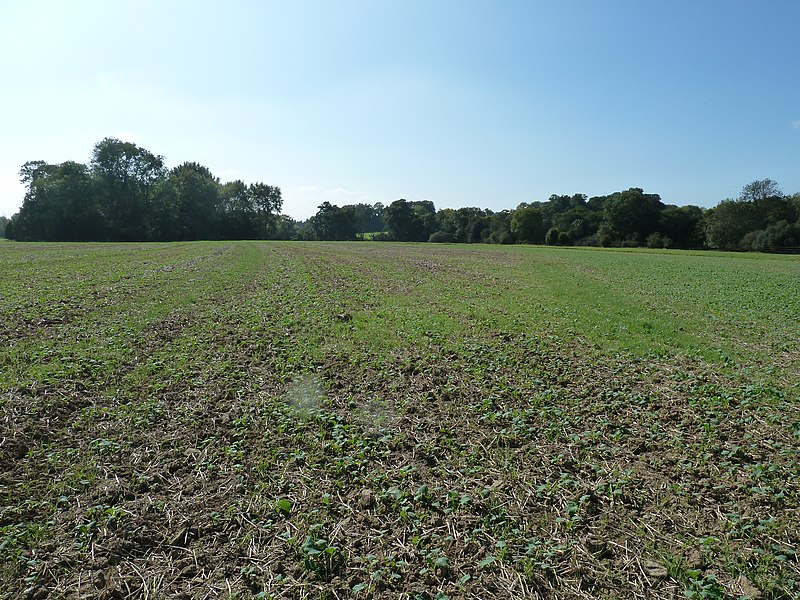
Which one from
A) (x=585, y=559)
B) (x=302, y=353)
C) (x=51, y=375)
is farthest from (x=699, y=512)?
(x=51, y=375)

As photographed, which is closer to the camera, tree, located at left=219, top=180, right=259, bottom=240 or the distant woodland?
the distant woodland

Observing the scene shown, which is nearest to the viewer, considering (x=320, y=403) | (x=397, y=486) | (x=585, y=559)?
(x=585, y=559)

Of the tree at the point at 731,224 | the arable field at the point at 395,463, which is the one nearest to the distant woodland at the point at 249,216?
the tree at the point at 731,224

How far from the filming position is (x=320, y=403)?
23.2ft

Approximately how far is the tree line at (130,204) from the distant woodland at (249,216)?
23 centimetres

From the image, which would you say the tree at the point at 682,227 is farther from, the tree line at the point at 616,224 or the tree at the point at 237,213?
the tree at the point at 237,213

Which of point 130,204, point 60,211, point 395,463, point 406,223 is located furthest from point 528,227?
point 395,463

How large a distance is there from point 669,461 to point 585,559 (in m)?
2.33

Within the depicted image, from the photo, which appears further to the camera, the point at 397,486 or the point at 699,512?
the point at 397,486

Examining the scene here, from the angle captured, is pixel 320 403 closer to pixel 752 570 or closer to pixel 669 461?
pixel 669 461

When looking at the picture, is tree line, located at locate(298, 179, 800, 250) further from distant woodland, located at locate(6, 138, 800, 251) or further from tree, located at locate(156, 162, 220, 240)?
tree, located at locate(156, 162, 220, 240)

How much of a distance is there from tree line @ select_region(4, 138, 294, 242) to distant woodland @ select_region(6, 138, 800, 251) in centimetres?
23

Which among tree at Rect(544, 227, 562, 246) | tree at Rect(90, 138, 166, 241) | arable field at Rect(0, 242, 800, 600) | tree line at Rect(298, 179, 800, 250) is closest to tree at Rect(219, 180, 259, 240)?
tree at Rect(90, 138, 166, 241)

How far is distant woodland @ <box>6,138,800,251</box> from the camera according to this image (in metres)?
90.8
